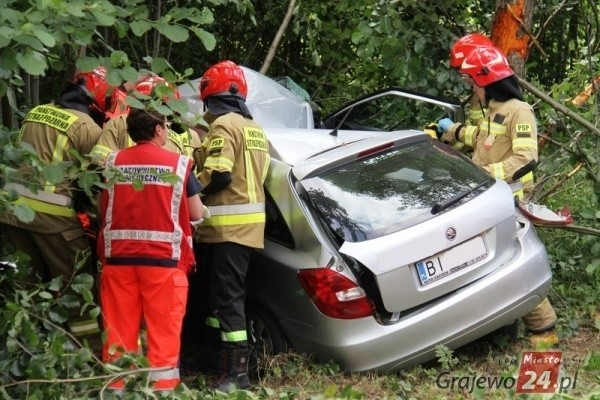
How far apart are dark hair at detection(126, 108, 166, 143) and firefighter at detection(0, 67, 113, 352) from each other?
1.81ft

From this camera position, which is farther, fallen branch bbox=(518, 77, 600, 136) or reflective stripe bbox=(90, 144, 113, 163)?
fallen branch bbox=(518, 77, 600, 136)

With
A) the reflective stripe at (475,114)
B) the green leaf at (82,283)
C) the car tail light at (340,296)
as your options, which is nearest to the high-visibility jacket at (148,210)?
the green leaf at (82,283)

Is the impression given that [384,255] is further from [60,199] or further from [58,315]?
[60,199]

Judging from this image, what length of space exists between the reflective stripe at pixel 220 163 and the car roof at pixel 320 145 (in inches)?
13.8

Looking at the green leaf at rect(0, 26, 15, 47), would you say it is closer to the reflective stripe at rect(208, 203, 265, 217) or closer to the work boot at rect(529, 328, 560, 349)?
the reflective stripe at rect(208, 203, 265, 217)

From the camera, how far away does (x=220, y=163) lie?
17.7 ft

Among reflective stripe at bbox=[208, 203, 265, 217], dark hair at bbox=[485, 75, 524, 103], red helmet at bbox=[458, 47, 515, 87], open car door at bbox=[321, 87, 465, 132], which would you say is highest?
red helmet at bbox=[458, 47, 515, 87]

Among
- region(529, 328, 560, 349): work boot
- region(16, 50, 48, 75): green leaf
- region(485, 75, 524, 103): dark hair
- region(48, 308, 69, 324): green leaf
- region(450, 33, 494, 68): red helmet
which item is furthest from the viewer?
region(450, 33, 494, 68): red helmet

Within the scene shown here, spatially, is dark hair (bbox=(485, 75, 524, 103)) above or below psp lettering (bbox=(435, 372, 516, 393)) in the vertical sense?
above

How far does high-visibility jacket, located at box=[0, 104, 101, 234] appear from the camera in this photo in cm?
549

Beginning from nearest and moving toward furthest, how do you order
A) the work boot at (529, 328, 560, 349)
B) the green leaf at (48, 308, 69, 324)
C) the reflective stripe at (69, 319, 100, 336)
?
1. the green leaf at (48, 308, 69, 324)
2. the reflective stripe at (69, 319, 100, 336)
3. the work boot at (529, 328, 560, 349)
